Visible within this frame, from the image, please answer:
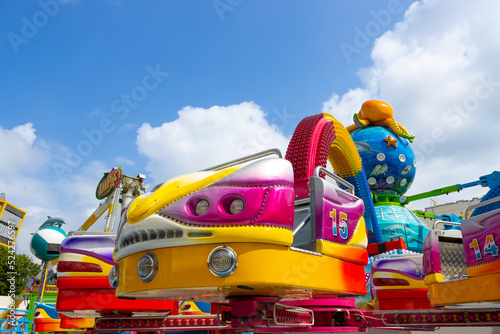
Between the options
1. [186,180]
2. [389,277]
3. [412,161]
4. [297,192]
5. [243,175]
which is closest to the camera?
[243,175]

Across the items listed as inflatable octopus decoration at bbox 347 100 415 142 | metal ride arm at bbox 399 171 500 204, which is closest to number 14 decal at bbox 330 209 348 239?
metal ride arm at bbox 399 171 500 204

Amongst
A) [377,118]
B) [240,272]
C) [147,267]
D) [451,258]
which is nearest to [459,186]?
[377,118]

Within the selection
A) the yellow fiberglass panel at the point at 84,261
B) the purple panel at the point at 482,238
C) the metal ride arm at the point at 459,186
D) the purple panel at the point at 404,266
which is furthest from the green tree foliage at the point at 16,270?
the purple panel at the point at 482,238

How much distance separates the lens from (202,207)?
265cm

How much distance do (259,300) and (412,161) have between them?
14.7 m

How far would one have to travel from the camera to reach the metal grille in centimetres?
459

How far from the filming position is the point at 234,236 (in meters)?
2.51

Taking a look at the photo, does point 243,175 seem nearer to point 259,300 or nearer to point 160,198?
point 160,198

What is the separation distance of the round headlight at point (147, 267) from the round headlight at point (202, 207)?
411 millimetres

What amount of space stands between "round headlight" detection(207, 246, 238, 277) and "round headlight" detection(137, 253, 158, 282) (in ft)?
1.30

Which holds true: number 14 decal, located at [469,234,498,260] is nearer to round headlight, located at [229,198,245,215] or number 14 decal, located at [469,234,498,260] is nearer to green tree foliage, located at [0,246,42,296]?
round headlight, located at [229,198,245,215]

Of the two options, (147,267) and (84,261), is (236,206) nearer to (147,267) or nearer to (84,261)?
(147,267)

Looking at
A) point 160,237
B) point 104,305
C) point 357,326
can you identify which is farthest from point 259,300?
point 104,305

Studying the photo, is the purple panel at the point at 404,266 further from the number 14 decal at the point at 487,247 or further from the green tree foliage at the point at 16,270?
the green tree foliage at the point at 16,270
